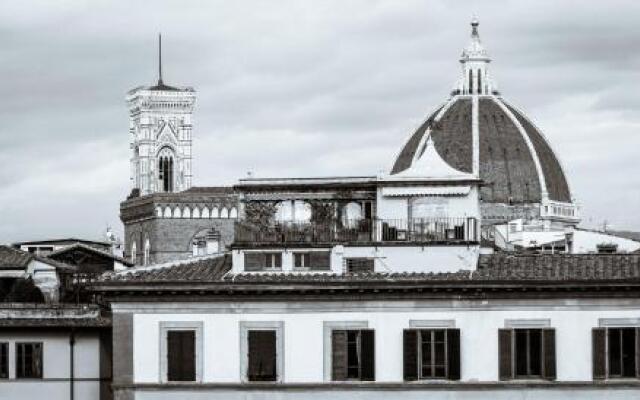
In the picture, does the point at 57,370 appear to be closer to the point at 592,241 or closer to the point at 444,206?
the point at 444,206

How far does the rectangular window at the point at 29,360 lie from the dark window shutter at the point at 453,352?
11.4 m

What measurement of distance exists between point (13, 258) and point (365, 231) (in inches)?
1104

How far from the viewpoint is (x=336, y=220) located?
65938mm

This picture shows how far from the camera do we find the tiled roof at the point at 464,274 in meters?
62.6

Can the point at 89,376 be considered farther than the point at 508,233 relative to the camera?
No

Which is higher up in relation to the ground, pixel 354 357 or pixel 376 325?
pixel 376 325

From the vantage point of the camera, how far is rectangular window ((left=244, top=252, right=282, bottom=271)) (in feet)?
210

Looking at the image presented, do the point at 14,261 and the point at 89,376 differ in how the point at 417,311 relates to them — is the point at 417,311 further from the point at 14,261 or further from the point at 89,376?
the point at 14,261

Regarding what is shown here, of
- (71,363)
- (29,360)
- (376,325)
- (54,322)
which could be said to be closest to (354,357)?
(376,325)

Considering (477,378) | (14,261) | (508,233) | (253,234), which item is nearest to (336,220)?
(253,234)

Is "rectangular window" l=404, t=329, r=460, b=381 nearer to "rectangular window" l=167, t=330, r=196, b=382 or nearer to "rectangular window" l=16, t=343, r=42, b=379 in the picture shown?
"rectangular window" l=167, t=330, r=196, b=382

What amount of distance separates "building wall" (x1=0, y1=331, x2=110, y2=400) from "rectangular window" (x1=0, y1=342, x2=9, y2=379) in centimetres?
11

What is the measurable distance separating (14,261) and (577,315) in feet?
106

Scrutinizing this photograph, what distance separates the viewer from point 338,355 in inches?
2480
